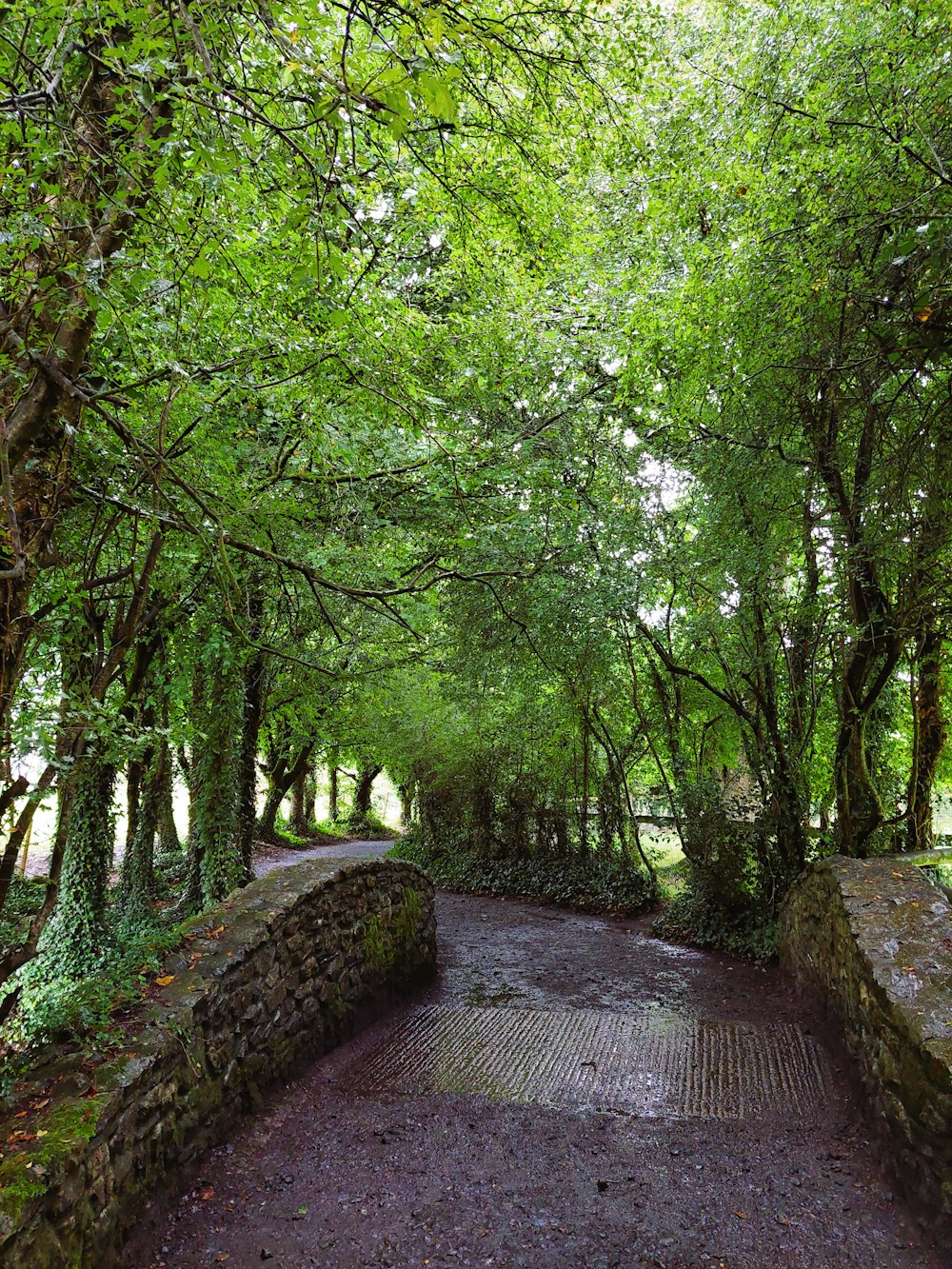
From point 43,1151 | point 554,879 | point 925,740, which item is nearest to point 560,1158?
point 43,1151

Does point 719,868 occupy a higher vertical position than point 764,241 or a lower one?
lower

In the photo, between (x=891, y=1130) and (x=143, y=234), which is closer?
(x=143, y=234)

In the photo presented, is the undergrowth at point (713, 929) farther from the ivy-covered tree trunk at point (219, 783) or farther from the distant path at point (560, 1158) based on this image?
the ivy-covered tree trunk at point (219, 783)

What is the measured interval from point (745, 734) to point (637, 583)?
6.52ft

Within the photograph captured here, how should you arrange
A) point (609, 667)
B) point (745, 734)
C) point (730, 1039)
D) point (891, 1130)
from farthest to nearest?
1. point (609, 667)
2. point (745, 734)
3. point (730, 1039)
4. point (891, 1130)

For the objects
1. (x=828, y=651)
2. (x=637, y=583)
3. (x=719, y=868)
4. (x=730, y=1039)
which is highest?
(x=637, y=583)

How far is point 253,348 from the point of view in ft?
10.8

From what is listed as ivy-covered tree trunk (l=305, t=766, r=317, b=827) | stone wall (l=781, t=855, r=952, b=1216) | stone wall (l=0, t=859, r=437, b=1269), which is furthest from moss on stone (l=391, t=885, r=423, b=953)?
ivy-covered tree trunk (l=305, t=766, r=317, b=827)

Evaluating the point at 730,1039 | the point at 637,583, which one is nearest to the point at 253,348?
the point at 637,583

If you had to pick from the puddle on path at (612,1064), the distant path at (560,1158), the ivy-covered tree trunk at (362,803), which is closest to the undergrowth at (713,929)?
the distant path at (560,1158)

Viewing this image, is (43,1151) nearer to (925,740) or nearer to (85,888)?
(85,888)

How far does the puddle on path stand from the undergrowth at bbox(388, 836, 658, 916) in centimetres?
411

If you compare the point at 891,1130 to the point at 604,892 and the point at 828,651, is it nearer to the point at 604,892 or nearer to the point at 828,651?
the point at 828,651

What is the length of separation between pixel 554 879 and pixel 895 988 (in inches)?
299
